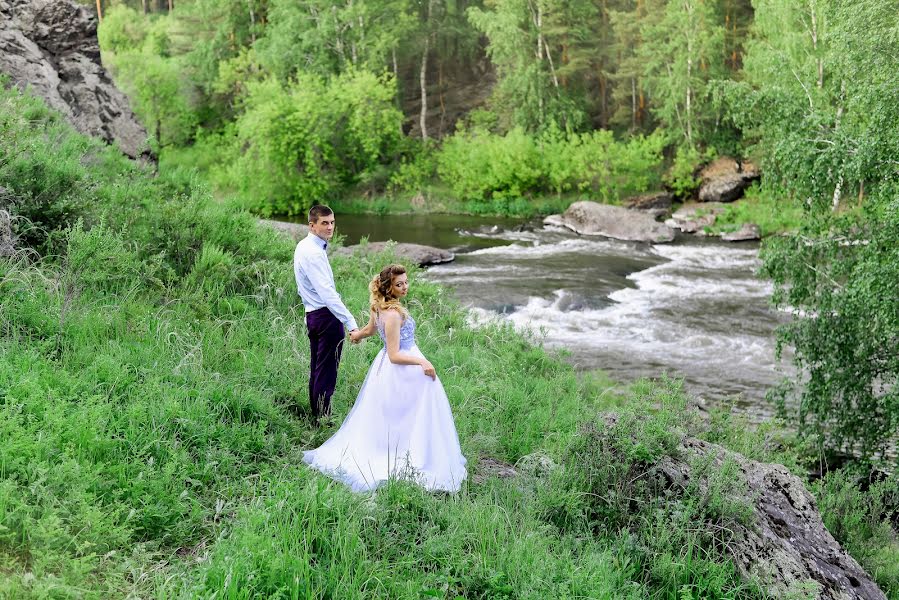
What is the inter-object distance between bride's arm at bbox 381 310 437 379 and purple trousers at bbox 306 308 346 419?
0.91 metres

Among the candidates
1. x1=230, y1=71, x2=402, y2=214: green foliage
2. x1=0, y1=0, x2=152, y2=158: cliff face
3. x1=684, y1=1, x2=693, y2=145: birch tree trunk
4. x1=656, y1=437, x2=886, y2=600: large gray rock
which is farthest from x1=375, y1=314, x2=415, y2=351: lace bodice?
x1=684, y1=1, x2=693, y2=145: birch tree trunk

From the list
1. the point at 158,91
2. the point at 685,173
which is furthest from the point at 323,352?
the point at 158,91

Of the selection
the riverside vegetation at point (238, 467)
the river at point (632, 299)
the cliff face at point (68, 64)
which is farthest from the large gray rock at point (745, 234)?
the cliff face at point (68, 64)

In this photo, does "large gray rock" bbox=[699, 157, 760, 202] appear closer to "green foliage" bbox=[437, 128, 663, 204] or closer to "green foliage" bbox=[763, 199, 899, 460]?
"green foliage" bbox=[437, 128, 663, 204]

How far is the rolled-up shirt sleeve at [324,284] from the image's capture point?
6.75 meters

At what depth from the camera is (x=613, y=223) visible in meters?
29.4

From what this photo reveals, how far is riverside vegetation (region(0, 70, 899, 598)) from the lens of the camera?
4.50 metres

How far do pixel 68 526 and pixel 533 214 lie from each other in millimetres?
31470

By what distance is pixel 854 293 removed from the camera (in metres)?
9.82

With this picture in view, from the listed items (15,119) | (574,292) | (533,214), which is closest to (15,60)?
(15,119)

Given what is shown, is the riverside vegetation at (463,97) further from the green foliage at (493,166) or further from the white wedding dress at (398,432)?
the white wedding dress at (398,432)

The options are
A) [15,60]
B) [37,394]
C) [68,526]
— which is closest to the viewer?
[68,526]

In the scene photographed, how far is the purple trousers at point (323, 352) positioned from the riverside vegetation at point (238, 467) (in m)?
0.44

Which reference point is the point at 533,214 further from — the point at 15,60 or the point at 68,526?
the point at 68,526
